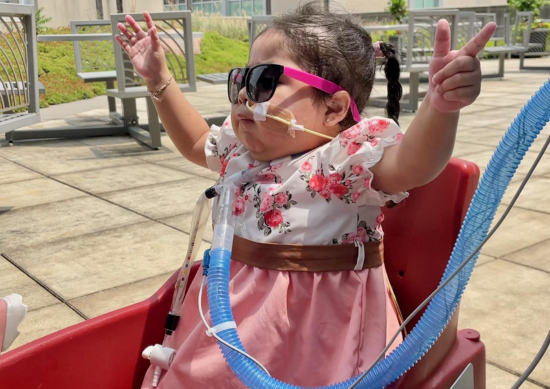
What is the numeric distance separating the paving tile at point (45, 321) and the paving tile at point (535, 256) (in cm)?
183

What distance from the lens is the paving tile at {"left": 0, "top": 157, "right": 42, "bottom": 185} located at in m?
4.73

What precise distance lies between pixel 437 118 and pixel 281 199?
0.43 meters

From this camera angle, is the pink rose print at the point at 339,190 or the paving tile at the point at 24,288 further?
the paving tile at the point at 24,288

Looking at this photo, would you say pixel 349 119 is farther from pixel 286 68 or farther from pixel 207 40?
pixel 207 40

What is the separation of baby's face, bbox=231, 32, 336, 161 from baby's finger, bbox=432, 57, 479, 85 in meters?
0.48

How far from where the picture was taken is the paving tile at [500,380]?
1963mm

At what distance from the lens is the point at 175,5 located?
2388cm

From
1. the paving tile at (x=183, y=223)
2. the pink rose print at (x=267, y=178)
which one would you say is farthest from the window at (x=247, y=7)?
the pink rose print at (x=267, y=178)

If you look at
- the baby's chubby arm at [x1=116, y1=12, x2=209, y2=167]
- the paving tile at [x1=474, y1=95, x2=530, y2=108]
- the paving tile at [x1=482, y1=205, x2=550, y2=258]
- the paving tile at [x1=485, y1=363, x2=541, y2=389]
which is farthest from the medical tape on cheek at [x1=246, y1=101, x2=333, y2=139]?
the paving tile at [x1=474, y1=95, x2=530, y2=108]

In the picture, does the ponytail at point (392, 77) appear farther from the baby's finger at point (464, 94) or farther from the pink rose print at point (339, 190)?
the baby's finger at point (464, 94)

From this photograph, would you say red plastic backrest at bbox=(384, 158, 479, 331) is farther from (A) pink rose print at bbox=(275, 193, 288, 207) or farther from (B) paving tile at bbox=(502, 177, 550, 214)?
(B) paving tile at bbox=(502, 177, 550, 214)


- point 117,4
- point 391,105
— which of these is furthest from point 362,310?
point 117,4

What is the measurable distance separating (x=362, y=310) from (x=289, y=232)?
0.73ft

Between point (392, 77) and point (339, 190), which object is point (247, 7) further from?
point (339, 190)
